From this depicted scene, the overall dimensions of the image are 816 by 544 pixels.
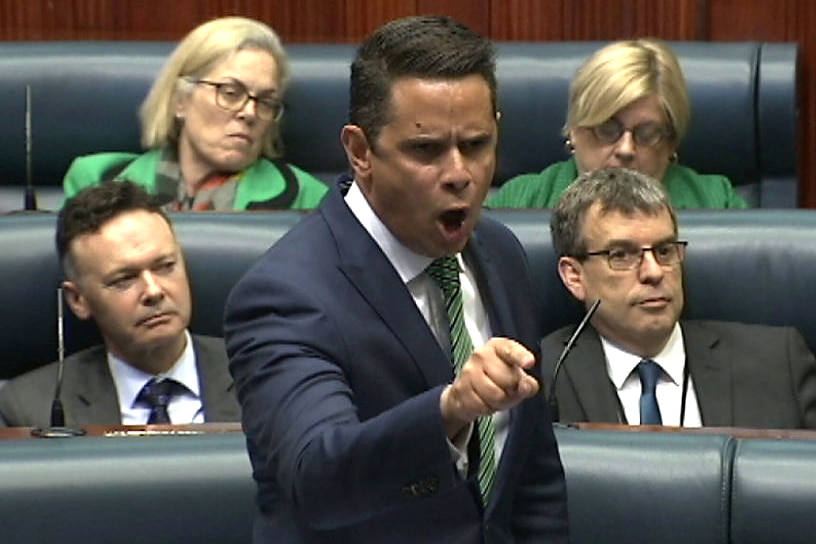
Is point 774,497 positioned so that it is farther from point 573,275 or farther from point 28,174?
point 28,174

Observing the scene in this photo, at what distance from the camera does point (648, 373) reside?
158 cm

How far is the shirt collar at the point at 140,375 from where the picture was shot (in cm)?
161

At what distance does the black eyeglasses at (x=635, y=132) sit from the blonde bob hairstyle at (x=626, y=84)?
0.4 inches

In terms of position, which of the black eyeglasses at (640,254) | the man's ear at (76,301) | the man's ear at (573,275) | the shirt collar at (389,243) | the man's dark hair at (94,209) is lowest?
the man's ear at (76,301)

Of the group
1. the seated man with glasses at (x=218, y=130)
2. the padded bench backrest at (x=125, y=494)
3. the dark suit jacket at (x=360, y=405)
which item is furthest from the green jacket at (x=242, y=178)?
the dark suit jacket at (x=360, y=405)

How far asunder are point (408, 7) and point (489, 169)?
132 cm

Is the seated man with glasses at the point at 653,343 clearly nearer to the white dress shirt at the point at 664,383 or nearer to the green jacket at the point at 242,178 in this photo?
the white dress shirt at the point at 664,383

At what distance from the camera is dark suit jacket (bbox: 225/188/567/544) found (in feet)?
2.73

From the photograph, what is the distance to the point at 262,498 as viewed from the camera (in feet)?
3.05

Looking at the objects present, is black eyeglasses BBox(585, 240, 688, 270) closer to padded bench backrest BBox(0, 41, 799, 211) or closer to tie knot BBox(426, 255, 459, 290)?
padded bench backrest BBox(0, 41, 799, 211)

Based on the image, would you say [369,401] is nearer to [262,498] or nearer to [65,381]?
[262,498]

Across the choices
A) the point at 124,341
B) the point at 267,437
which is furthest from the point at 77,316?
the point at 267,437

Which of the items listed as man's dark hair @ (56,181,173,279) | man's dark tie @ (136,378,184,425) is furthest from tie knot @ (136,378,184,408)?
man's dark hair @ (56,181,173,279)

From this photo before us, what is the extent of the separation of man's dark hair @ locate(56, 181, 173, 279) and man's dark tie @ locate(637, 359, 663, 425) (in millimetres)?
428
